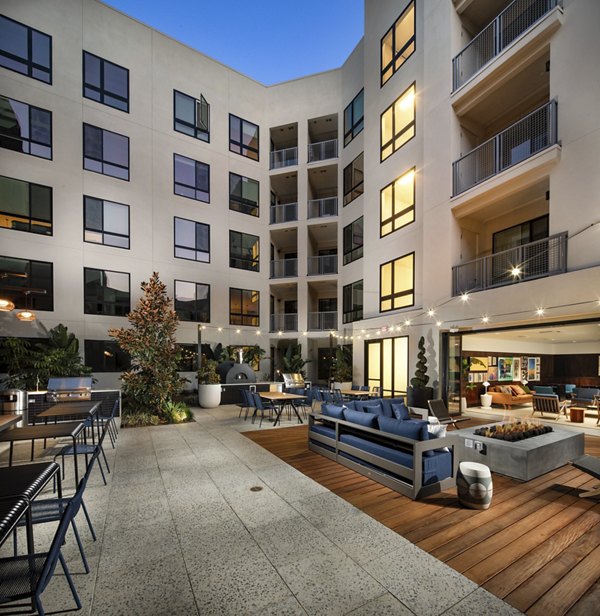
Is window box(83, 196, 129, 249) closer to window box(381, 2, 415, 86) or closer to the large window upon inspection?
the large window

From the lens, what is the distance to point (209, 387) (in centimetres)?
1298

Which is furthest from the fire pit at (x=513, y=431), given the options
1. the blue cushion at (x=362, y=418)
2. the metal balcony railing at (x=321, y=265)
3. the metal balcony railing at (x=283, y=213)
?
the metal balcony railing at (x=283, y=213)

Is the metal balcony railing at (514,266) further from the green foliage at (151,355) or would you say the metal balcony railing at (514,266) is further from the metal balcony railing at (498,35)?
the green foliage at (151,355)

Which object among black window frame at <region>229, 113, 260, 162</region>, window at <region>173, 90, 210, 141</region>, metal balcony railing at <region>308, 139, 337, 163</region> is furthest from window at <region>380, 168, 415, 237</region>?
window at <region>173, 90, 210, 141</region>

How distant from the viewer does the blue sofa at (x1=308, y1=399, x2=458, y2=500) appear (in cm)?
491

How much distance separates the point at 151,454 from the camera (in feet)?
22.8

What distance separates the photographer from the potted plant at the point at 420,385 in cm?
1109

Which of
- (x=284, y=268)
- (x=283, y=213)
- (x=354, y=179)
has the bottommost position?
(x=284, y=268)

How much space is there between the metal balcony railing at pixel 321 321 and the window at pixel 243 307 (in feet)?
9.66

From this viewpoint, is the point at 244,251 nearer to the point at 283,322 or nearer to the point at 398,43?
the point at 283,322

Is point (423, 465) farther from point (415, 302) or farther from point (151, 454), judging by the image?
point (415, 302)

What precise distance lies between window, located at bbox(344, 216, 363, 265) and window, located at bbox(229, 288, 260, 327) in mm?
5342

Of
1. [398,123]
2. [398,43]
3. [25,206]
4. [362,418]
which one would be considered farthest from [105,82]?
[362,418]

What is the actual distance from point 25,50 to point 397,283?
1682 cm
